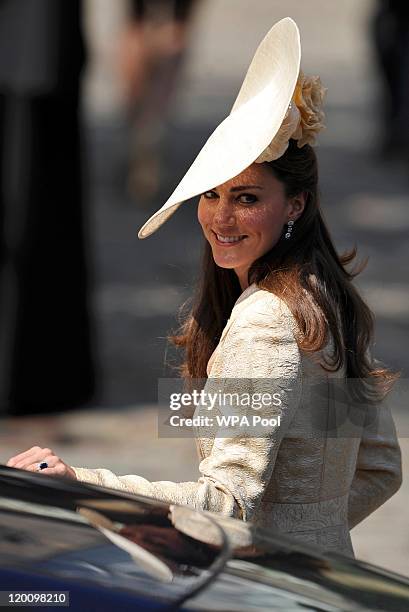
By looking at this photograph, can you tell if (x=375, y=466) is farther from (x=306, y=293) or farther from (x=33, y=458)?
(x=33, y=458)

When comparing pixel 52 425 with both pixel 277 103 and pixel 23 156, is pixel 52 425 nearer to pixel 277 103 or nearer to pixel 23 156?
pixel 23 156

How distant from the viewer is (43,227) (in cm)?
745

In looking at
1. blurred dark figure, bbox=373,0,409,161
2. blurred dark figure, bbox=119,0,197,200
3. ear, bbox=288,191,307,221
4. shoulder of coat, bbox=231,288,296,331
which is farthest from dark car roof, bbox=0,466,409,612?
blurred dark figure, bbox=373,0,409,161

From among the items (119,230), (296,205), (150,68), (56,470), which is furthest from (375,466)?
(150,68)

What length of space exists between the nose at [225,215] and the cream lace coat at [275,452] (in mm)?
131

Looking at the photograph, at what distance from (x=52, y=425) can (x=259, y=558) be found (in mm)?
5035

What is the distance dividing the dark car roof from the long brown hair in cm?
39

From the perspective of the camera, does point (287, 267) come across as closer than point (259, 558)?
No

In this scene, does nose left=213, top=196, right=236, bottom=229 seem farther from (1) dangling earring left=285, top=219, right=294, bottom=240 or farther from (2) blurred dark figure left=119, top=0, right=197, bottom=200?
(2) blurred dark figure left=119, top=0, right=197, bottom=200

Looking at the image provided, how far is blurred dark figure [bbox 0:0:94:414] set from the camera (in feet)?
23.9

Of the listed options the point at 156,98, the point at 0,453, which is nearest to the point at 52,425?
Result: the point at 0,453

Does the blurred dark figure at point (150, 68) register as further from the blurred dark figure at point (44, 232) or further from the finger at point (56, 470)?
the finger at point (56, 470)

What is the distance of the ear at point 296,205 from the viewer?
2830 millimetres

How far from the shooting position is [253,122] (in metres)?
2.75
